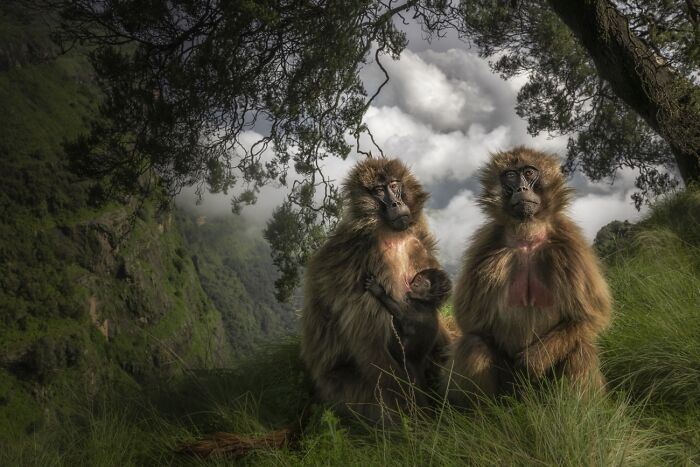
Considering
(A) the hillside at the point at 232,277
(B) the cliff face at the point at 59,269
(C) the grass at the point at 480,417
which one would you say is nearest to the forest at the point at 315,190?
(C) the grass at the point at 480,417

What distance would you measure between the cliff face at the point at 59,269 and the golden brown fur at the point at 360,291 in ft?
182

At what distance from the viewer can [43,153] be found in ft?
283

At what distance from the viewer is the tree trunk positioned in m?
7.20

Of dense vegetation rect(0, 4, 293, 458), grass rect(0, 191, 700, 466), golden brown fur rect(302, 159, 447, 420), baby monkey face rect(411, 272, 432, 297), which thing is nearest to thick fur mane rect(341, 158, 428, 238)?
golden brown fur rect(302, 159, 447, 420)

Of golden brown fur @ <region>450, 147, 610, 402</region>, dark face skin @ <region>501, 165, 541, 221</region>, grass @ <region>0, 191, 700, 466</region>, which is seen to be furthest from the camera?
dark face skin @ <region>501, 165, 541, 221</region>

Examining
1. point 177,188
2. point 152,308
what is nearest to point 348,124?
point 177,188

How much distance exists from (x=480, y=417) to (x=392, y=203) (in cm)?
153

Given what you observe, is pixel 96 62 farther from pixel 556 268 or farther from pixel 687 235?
pixel 687 235

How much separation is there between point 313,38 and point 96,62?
2.95 meters

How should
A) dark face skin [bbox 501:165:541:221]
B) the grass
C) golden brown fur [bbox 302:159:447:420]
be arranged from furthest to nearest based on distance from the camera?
1. golden brown fur [bbox 302:159:447:420]
2. dark face skin [bbox 501:165:541:221]
3. the grass

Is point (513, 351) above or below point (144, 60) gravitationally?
below

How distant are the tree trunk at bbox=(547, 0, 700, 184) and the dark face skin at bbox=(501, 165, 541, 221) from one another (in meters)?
4.30

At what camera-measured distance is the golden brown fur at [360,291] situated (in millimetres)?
4031

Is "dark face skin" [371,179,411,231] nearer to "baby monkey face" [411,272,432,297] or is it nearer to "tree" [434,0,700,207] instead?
"baby monkey face" [411,272,432,297]
